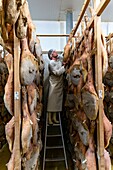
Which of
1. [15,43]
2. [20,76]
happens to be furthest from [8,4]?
[20,76]

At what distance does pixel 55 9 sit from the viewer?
4820mm

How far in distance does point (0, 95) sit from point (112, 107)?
2036mm

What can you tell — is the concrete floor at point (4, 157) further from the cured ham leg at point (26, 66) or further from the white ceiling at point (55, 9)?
the white ceiling at point (55, 9)

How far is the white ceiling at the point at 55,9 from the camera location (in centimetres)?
450

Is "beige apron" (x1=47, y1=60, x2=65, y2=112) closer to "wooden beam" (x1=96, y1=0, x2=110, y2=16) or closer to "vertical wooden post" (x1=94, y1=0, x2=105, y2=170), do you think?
"vertical wooden post" (x1=94, y1=0, x2=105, y2=170)

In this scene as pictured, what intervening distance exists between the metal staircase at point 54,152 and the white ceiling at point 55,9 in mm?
2574

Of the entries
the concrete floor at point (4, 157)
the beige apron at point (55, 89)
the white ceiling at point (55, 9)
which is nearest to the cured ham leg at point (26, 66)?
the beige apron at point (55, 89)

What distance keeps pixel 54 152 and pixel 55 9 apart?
123 inches

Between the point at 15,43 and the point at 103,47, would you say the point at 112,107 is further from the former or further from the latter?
the point at 15,43

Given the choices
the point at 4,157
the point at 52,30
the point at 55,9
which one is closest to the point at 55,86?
the point at 4,157

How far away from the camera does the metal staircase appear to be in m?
3.28

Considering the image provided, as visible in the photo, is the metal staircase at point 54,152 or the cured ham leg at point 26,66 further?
the metal staircase at point 54,152

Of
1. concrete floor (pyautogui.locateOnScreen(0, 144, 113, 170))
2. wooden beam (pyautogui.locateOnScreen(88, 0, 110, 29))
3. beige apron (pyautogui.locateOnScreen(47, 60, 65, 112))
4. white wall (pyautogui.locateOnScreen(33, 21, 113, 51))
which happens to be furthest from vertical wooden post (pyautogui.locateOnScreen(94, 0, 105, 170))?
white wall (pyautogui.locateOnScreen(33, 21, 113, 51))

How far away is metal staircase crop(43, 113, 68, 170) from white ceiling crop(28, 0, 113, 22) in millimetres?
2574
